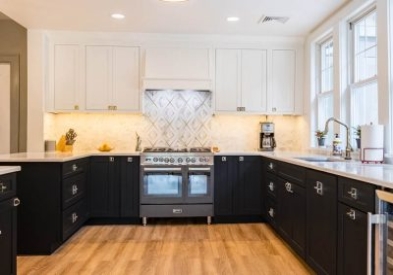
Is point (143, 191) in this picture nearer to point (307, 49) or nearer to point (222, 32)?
point (222, 32)

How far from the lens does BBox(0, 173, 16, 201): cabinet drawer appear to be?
6.54 ft

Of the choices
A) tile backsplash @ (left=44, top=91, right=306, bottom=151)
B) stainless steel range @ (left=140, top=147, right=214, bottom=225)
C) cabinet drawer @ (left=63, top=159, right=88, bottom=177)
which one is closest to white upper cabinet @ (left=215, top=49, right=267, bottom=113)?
tile backsplash @ (left=44, top=91, right=306, bottom=151)

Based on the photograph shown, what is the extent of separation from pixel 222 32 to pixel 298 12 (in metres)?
1.09

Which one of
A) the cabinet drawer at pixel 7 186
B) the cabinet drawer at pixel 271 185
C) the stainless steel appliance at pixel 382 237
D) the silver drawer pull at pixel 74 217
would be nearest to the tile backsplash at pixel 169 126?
the cabinet drawer at pixel 271 185

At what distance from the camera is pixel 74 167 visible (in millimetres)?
3381

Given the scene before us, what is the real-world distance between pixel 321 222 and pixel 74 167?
2500mm

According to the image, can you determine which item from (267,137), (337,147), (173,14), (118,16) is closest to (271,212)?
(337,147)

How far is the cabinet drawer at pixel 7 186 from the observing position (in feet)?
6.54

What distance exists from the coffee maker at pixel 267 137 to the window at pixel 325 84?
0.66m

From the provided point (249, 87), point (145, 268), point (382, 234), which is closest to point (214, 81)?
point (249, 87)

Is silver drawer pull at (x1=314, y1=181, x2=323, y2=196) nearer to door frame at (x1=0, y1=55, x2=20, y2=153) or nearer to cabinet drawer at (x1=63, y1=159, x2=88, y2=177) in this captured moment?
cabinet drawer at (x1=63, y1=159, x2=88, y2=177)

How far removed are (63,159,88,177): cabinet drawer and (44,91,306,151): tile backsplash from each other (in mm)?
873

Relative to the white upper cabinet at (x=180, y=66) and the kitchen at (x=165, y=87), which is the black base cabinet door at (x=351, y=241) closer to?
the kitchen at (x=165, y=87)

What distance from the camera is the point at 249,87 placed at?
448 centimetres
